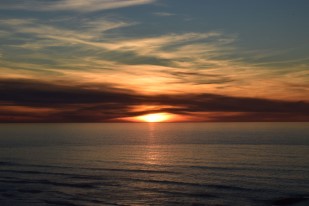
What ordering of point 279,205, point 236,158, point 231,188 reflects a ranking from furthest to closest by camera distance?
point 236,158
point 231,188
point 279,205

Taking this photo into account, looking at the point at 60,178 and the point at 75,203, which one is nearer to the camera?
the point at 75,203

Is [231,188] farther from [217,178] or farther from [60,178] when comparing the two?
[60,178]

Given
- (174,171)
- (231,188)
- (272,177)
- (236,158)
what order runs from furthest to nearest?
(236,158) → (174,171) → (272,177) → (231,188)

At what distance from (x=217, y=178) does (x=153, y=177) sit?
13.0 metres

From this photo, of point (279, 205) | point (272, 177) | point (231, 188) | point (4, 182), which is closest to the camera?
point (279, 205)

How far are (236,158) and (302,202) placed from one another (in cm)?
5683

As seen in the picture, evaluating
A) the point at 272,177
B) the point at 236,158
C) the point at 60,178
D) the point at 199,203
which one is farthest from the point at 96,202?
the point at 236,158

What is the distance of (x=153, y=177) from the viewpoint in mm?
76688

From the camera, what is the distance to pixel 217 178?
74438 millimetres

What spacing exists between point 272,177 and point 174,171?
71.6 feet

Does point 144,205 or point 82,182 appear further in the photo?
point 82,182

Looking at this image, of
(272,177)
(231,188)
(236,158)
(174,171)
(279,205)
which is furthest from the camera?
(236,158)

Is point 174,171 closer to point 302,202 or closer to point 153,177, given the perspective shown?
point 153,177

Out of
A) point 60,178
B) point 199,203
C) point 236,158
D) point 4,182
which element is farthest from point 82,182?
point 236,158
